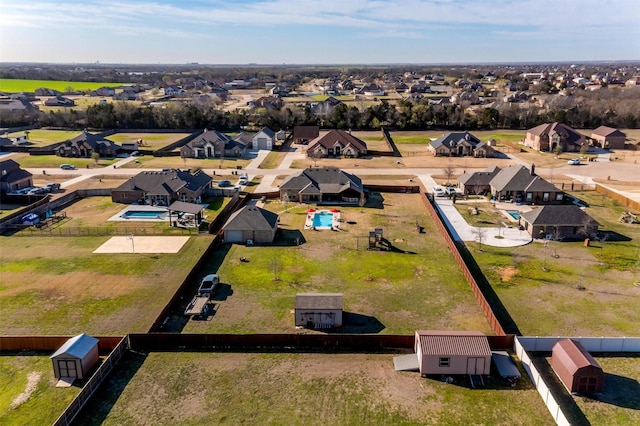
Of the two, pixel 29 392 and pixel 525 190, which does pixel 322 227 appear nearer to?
pixel 525 190

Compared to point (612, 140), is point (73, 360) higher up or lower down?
lower down

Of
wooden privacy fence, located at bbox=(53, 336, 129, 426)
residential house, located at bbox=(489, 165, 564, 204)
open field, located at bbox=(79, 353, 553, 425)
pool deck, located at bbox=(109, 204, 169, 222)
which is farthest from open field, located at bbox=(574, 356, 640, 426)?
pool deck, located at bbox=(109, 204, 169, 222)

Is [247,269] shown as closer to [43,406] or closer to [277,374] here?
[277,374]

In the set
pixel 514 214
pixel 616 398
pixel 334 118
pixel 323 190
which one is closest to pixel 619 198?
pixel 514 214

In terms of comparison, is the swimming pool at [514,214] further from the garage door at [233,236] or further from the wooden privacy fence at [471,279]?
the garage door at [233,236]

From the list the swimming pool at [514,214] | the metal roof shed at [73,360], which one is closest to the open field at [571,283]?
the swimming pool at [514,214]

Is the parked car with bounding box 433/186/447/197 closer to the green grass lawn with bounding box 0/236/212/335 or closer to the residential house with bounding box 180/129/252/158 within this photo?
the green grass lawn with bounding box 0/236/212/335
